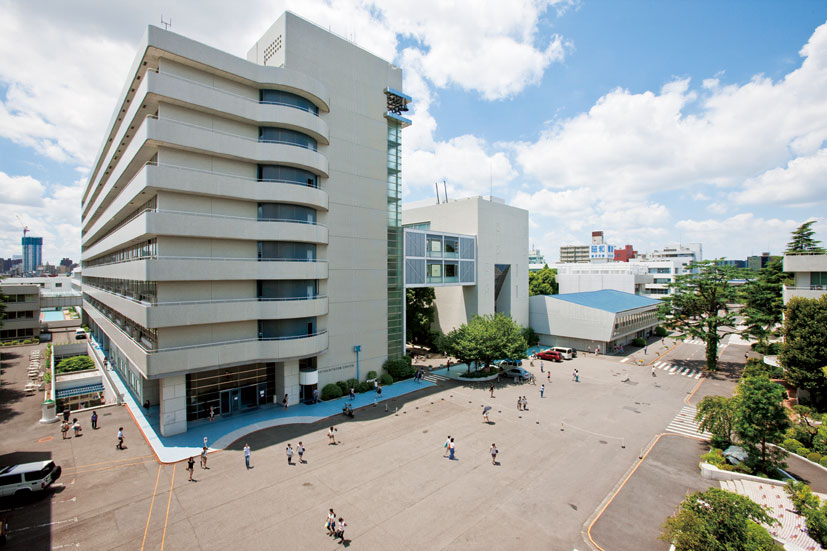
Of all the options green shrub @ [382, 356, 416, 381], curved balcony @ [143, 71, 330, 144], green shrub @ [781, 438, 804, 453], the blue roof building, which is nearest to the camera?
green shrub @ [781, 438, 804, 453]

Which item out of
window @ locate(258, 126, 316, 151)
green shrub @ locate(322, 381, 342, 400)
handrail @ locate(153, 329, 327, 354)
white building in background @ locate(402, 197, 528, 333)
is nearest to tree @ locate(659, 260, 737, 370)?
white building in background @ locate(402, 197, 528, 333)

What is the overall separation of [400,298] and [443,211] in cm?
2022

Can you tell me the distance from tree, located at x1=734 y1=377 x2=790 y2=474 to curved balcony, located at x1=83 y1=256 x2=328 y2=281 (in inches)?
1273

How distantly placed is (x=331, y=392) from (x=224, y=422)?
9.32 m

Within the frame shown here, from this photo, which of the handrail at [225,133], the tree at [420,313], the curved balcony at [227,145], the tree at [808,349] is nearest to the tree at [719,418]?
the tree at [808,349]

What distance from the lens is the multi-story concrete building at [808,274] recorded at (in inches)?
1545

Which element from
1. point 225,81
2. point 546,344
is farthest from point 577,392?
point 225,81

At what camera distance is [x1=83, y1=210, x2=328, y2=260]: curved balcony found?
2761 cm

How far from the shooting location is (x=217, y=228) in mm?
29625

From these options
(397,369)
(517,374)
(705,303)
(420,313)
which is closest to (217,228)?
(397,369)

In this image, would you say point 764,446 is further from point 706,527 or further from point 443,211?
point 443,211

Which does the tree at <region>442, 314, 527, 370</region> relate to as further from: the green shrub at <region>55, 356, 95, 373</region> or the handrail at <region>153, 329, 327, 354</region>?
the green shrub at <region>55, 356, 95, 373</region>

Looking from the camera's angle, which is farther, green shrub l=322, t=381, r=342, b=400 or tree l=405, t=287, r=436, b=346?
tree l=405, t=287, r=436, b=346

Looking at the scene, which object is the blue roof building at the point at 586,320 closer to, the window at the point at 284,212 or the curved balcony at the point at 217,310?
the curved balcony at the point at 217,310
